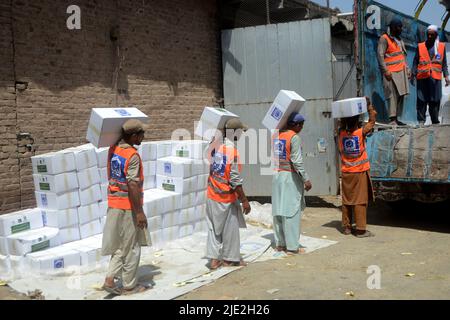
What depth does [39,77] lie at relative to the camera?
6.69 m

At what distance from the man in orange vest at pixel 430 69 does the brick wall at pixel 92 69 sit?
12.8 feet

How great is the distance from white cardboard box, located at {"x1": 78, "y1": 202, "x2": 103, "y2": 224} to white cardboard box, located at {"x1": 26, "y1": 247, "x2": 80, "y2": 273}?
1.69 ft

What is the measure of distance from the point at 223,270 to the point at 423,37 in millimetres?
6738

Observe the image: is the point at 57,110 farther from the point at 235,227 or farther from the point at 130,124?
the point at 235,227

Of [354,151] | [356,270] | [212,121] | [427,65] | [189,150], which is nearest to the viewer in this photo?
[356,270]

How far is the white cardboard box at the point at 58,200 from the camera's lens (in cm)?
536

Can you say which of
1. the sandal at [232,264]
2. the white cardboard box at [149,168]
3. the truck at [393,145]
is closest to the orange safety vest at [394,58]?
the truck at [393,145]

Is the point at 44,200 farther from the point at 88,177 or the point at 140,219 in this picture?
the point at 140,219

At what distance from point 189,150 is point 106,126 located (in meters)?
2.47

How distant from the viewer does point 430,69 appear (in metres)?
7.81

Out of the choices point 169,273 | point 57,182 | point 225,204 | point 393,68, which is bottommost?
point 169,273

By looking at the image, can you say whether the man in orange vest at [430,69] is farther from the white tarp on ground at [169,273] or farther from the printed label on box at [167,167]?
the printed label on box at [167,167]

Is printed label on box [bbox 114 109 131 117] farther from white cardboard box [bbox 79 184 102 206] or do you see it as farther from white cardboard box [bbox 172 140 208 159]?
white cardboard box [bbox 172 140 208 159]

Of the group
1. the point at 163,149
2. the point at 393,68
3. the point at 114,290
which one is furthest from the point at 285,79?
the point at 114,290
